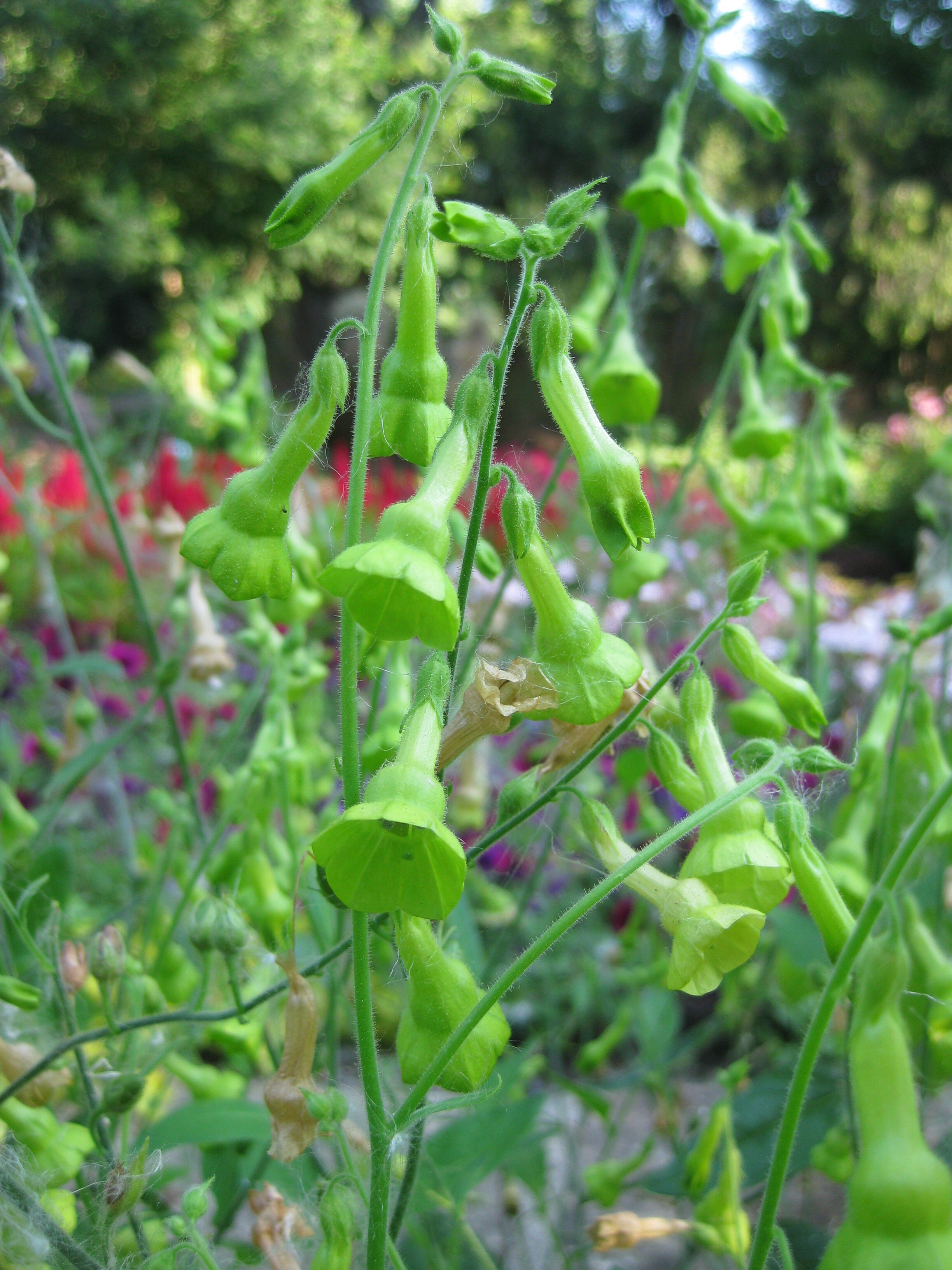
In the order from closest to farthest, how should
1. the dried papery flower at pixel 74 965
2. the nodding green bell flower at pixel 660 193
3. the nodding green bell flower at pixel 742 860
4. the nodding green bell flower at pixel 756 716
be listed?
the nodding green bell flower at pixel 742 860
the dried papery flower at pixel 74 965
the nodding green bell flower at pixel 756 716
the nodding green bell flower at pixel 660 193

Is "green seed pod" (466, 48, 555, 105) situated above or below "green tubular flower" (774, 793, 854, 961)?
above

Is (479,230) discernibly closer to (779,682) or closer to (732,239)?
(779,682)

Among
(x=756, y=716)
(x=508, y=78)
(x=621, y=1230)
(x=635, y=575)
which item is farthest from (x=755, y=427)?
(x=621, y=1230)

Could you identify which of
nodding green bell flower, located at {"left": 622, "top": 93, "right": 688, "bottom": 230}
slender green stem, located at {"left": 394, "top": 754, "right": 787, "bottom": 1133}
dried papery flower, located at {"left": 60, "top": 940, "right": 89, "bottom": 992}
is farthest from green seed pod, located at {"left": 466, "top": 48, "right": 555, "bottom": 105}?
dried papery flower, located at {"left": 60, "top": 940, "right": 89, "bottom": 992}

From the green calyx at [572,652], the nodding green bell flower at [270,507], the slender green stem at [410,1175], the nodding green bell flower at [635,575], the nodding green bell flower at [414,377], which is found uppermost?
the nodding green bell flower at [414,377]

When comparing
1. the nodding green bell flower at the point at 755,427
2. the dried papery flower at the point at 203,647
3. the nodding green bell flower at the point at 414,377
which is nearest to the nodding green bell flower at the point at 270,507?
the nodding green bell flower at the point at 414,377

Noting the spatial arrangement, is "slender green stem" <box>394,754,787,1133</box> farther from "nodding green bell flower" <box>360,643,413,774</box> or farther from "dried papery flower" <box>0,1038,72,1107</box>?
"dried papery flower" <box>0,1038,72,1107</box>

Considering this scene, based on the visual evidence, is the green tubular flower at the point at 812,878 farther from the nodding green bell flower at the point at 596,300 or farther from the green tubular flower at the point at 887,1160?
the nodding green bell flower at the point at 596,300
